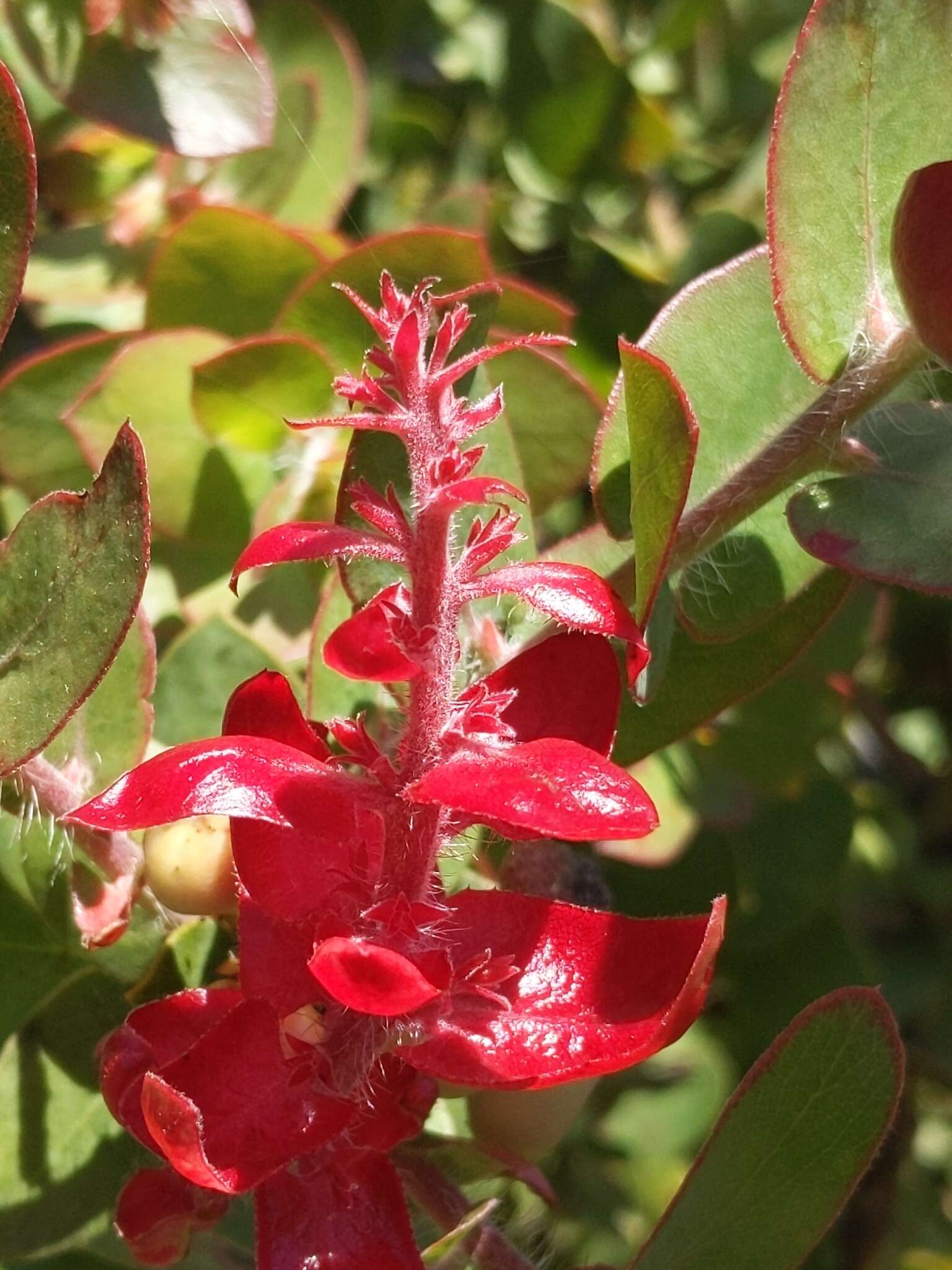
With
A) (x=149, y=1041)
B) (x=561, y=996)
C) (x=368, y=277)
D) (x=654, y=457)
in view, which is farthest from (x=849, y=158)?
(x=149, y=1041)

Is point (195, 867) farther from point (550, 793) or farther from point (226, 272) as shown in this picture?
point (226, 272)

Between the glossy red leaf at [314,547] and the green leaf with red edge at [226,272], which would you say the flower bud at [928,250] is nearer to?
the glossy red leaf at [314,547]

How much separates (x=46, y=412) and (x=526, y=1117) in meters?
0.60

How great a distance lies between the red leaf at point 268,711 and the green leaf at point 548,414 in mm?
370

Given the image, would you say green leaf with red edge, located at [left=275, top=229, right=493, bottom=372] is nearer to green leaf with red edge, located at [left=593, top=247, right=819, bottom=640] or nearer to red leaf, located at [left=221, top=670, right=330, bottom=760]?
green leaf with red edge, located at [left=593, top=247, right=819, bottom=640]

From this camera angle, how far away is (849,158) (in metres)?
0.75

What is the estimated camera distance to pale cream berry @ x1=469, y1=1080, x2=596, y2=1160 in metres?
0.84

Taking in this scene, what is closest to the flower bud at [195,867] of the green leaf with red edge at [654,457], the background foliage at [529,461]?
the background foliage at [529,461]

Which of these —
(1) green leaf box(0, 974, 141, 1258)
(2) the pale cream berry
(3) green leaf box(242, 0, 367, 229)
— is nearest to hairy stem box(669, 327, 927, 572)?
(2) the pale cream berry

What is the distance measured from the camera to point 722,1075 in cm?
172

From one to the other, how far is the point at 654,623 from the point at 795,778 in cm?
62

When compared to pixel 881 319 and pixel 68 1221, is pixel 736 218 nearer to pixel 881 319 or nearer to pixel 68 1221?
pixel 881 319

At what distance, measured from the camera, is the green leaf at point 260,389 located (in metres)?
0.96

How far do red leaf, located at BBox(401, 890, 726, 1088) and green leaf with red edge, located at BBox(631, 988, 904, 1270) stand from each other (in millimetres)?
102
